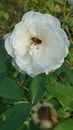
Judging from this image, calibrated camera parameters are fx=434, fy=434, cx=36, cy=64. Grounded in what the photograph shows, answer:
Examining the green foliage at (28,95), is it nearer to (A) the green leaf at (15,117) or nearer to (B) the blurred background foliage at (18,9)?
(A) the green leaf at (15,117)

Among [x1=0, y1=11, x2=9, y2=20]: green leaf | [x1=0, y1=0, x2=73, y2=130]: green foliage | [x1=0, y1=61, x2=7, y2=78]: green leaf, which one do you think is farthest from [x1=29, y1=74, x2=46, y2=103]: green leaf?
[x1=0, y1=11, x2=9, y2=20]: green leaf

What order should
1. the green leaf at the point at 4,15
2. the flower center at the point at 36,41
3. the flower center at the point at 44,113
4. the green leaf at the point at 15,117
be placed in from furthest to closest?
the green leaf at the point at 4,15 < the flower center at the point at 36,41 < the green leaf at the point at 15,117 < the flower center at the point at 44,113

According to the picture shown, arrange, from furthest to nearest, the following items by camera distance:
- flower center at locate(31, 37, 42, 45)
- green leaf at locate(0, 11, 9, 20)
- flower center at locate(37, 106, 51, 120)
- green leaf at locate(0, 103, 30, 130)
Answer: green leaf at locate(0, 11, 9, 20) < flower center at locate(31, 37, 42, 45) < green leaf at locate(0, 103, 30, 130) < flower center at locate(37, 106, 51, 120)

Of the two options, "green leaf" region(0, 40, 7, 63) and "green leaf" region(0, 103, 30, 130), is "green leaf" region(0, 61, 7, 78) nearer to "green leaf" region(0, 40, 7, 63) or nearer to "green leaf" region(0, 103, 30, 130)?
"green leaf" region(0, 40, 7, 63)

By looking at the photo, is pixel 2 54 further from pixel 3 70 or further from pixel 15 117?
pixel 15 117

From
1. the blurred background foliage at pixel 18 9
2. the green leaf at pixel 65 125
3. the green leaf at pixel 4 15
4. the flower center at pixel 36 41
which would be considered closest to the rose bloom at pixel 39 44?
the flower center at pixel 36 41

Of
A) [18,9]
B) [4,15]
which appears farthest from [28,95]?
[18,9]
